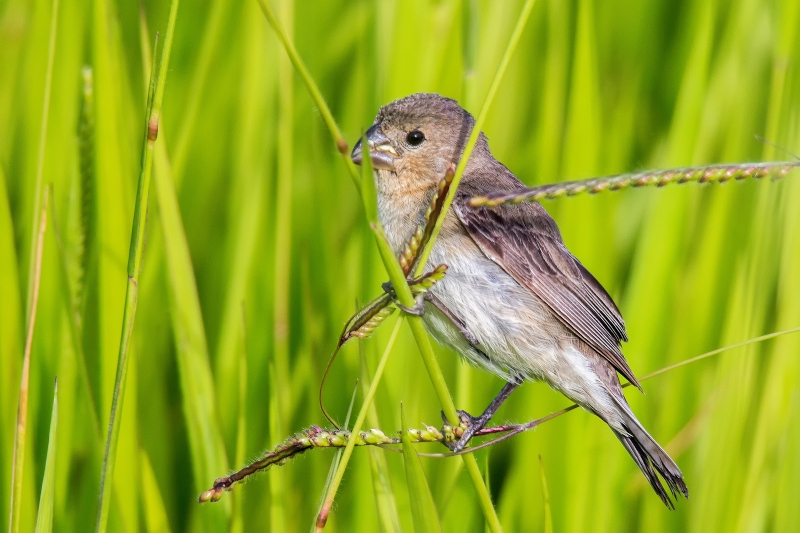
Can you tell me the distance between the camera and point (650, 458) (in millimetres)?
2244

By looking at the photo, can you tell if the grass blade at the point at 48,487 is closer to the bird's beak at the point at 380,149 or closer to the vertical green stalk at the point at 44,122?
the vertical green stalk at the point at 44,122

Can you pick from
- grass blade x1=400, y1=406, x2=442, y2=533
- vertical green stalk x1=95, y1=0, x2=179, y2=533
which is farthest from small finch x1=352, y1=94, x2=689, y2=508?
vertical green stalk x1=95, y1=0, x2=179, y2=533

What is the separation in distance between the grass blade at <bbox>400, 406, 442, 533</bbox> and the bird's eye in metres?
1.28

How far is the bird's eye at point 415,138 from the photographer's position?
8.66 ft

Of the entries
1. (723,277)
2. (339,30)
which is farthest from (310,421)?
(339,30)

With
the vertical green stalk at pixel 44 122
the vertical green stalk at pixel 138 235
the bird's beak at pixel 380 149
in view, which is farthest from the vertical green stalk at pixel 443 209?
the bird's beak at pixel 380 149

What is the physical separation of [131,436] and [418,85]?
1.34 m

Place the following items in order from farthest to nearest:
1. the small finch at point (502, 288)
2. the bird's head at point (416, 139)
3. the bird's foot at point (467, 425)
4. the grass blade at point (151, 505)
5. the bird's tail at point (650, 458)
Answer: the bird's head at point (416, 139) → the small finch at point (502, 288) → the bird's tail at point (650, 458) → the grass blade at point (151, 505) → the bird's foot at point (467, 425)

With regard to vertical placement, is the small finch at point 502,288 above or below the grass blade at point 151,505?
above

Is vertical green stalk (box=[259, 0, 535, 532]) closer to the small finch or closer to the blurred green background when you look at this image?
the blurred green background

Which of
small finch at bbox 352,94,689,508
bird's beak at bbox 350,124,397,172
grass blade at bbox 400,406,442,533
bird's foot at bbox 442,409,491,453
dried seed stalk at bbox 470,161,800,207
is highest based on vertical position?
bird's beak at bbox 350,124,397,172

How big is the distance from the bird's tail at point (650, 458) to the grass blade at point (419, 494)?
800 millimetres

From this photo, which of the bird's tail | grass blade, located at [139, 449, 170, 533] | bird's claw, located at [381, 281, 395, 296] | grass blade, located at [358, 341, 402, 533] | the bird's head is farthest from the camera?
the bird's head

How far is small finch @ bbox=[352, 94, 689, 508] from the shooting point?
229 cm
